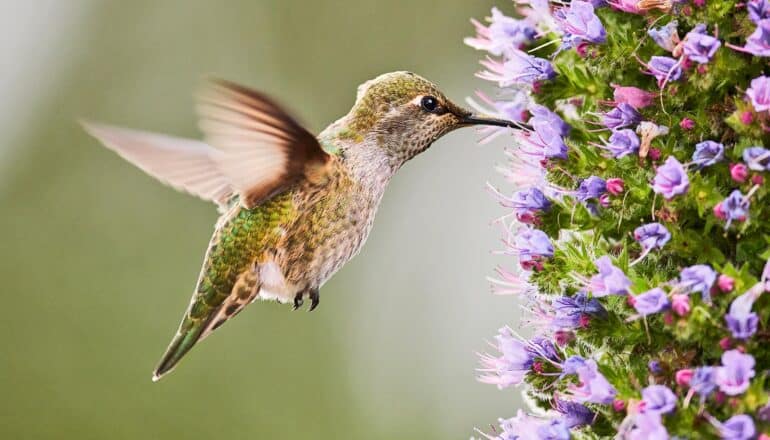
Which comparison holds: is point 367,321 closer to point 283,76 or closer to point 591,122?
point 283,76

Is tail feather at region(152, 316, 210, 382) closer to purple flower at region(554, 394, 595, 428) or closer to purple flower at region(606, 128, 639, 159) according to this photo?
purple flower at region(554, 394, 595, 428)

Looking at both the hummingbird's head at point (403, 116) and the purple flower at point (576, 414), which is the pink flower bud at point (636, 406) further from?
the hummingbird's head at point (403, 116)

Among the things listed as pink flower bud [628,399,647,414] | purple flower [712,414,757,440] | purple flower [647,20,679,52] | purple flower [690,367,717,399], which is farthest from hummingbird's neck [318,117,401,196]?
purple flower [712,414,757,440]

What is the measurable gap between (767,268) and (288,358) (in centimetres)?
1433

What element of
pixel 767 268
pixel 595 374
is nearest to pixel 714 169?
pixel 767 268

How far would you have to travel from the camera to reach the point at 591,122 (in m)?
6.13

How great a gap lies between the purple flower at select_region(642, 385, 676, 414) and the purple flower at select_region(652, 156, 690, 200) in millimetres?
925

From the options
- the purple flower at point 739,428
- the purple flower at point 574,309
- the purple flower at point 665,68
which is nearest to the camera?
the purple flower at point 739,428

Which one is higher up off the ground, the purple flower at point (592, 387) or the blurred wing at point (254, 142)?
the blurred wing at point (254, 142)

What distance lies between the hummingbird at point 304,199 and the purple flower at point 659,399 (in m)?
2.52

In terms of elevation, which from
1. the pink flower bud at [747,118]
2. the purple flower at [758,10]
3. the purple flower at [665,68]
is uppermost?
the purple flower at [758,10]

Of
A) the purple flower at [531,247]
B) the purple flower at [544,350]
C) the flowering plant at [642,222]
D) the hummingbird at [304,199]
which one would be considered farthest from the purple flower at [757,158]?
the hummingbird at [304,199]

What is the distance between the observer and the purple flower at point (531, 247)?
617 centimetres

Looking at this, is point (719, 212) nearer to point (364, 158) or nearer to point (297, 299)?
point (364, 158)
